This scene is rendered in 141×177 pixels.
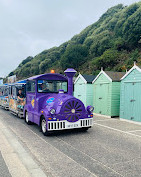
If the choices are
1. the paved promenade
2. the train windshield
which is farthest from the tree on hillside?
the paved promenade

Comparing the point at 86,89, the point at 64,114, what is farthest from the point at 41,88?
the point at 86,89

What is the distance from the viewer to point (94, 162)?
14.3 feet

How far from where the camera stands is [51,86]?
27.1ft

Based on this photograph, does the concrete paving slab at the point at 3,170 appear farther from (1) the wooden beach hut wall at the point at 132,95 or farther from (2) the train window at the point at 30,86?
(1) the wooden beach hut wall at the point at 132,95

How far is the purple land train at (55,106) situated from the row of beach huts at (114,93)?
3995mm

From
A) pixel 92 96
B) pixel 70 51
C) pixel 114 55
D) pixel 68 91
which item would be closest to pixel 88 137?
pixel 68 91

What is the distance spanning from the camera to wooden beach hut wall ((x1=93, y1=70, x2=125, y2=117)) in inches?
482

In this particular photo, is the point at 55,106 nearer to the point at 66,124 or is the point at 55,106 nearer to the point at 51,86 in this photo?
the point at 66,124

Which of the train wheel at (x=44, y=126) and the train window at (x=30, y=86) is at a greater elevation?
the train window at (x=30, y=86)

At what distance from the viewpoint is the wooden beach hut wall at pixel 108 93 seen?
12250 mm

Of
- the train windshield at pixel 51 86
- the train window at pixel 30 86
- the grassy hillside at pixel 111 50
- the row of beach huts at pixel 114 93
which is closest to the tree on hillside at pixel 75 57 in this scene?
→ the grassy hillside at pixel 111 50

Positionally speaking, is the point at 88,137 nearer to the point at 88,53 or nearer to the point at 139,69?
the point at 139,69

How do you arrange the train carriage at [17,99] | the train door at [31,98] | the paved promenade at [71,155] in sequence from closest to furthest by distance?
the paved promenade at [71,155]
the train door at [31,98]
the train carriage at [17,99]

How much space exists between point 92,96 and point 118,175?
1158 cm
